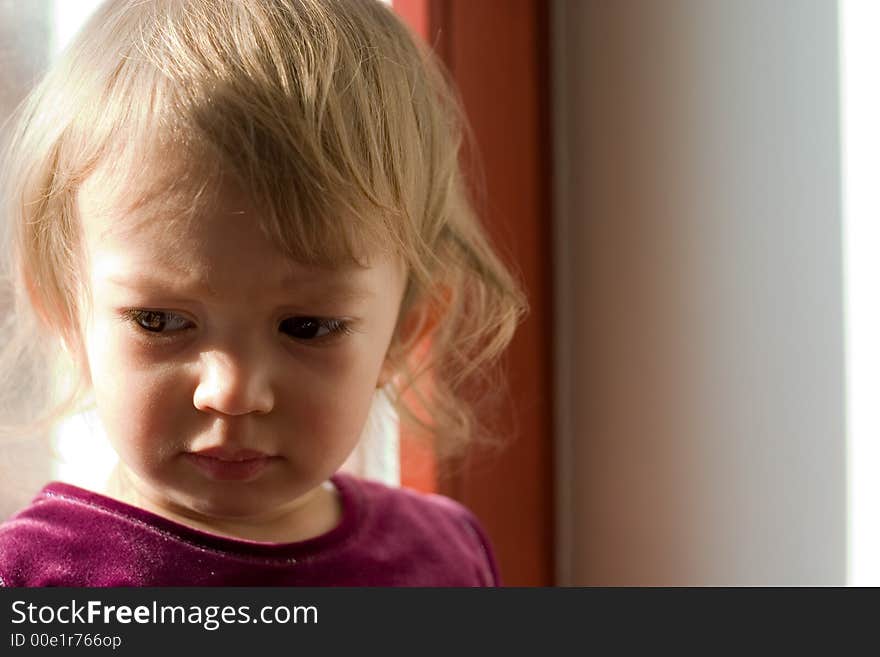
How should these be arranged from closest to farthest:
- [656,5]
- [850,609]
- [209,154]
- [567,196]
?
[209,154]
[850,609]
[656,5]
[567,196]

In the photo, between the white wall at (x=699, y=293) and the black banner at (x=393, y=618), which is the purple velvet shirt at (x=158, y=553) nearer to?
the black banner at (x=393, y=618)

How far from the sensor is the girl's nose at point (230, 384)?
2.53 feet

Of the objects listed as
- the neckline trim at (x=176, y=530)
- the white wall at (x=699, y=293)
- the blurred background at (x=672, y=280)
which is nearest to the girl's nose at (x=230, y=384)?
the neckline trim at (x=176, y=530)

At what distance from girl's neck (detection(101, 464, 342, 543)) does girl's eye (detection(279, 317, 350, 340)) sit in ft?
0.60

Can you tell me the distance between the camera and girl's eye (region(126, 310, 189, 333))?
786mm

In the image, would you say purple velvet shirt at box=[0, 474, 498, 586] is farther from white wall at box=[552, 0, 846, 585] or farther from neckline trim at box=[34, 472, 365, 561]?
white wall at box=[552, 0, 846, 585]

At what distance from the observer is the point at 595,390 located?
1.26 m

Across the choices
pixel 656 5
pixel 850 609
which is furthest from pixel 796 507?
pixel 656 5

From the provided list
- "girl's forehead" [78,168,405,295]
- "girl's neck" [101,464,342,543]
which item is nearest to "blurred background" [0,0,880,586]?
"girl's neck" [101,464,342,543]

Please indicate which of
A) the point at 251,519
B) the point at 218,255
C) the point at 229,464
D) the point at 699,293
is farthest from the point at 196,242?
the point at 699,293

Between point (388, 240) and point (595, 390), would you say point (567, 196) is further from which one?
point (388, 240)

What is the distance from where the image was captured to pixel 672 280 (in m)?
1.16

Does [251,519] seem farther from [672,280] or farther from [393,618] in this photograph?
[672,280]

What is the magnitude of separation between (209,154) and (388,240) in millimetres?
153
